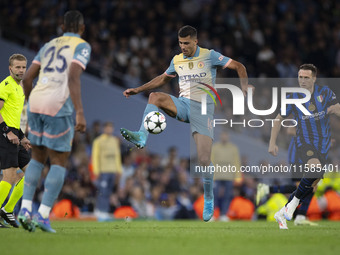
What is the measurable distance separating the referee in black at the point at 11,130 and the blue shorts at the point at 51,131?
1622 millimetres

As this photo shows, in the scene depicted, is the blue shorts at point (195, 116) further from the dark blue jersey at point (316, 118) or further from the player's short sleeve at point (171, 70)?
the dark blue jersey at point (316, 118)

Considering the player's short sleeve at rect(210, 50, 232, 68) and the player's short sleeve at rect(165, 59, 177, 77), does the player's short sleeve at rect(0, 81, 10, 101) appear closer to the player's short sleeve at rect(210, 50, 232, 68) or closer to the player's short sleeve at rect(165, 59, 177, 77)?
the player's short sleeve at rect(165, 59, 177, 77)

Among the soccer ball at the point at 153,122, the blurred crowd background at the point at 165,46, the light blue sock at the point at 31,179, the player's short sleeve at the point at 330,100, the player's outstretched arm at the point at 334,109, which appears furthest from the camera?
the blurred crowd background at the point at 165,46

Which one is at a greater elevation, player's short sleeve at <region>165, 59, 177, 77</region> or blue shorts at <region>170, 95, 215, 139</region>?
player's short sleeve at <region>165, 59, 177, 77</region>

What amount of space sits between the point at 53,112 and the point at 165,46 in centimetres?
1132

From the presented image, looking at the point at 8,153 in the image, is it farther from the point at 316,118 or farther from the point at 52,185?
the point at 316,118

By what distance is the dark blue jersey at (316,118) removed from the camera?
29.1 ft

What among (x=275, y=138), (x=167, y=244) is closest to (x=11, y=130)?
(x=167, y=244)

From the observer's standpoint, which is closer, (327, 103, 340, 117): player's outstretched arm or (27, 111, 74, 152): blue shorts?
(27, 111, 74, 152): blue shorts

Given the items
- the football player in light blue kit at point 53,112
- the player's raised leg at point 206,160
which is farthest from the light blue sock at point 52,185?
the player's raised leg at point 206,160

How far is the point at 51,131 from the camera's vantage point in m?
6.53

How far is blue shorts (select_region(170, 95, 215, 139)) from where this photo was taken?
8406 mm

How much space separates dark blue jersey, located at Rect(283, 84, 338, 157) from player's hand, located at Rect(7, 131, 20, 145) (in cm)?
376

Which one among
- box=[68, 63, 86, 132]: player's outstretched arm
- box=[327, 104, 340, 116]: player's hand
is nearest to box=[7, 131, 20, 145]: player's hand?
box=[68, 63, 86, 132]: player's outstretched arm
